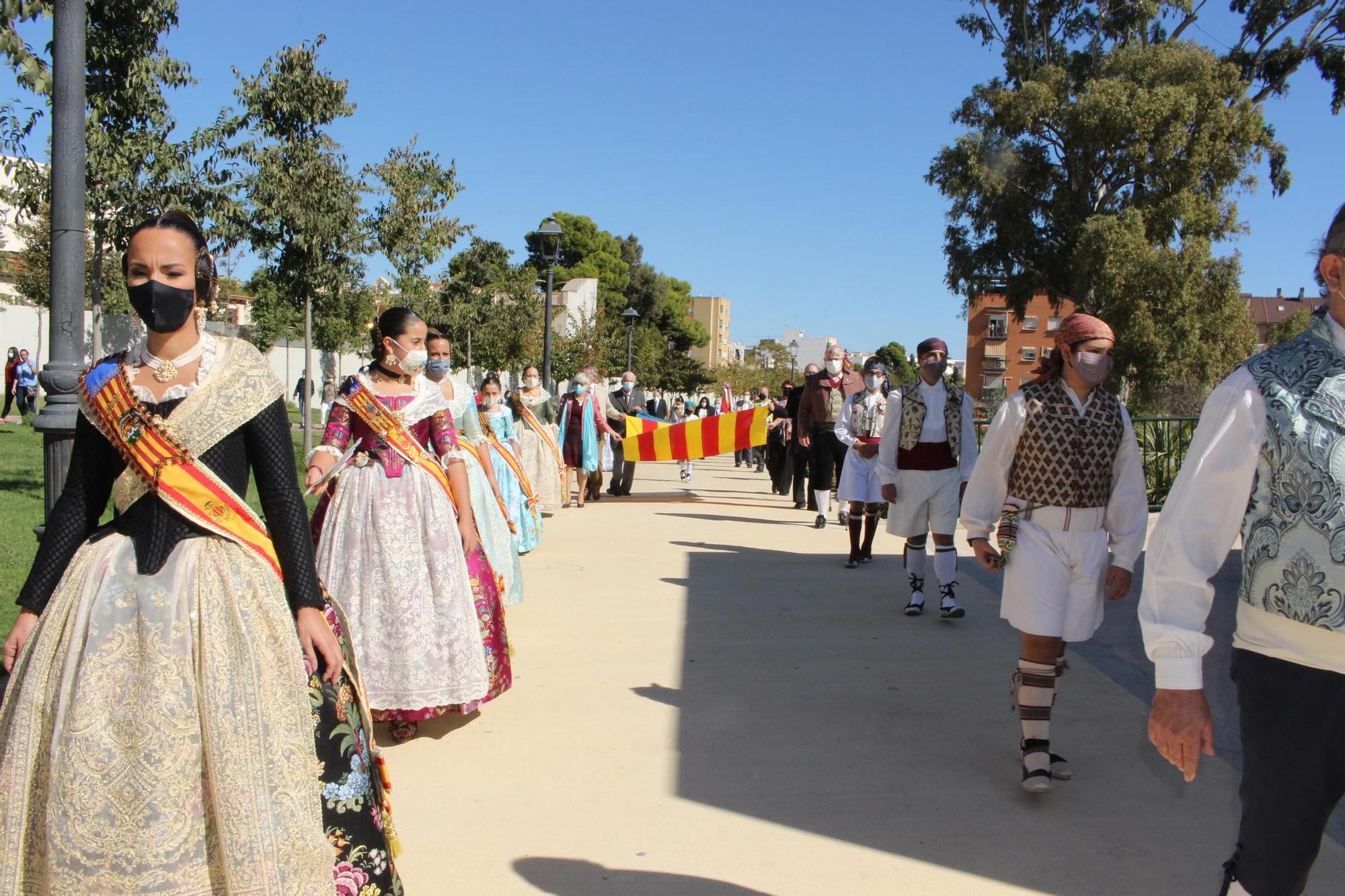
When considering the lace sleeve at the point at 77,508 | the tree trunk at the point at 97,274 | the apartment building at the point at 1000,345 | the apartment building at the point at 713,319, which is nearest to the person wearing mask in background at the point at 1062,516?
the lace sleeve at the point at 77,508

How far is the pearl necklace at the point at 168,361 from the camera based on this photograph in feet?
8.75

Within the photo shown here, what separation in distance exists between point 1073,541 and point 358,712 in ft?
9.45

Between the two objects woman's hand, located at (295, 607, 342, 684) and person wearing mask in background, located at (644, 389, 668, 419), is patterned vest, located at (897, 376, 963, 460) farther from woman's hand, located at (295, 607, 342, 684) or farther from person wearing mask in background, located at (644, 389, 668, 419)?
person wearing mask in background, located at (644, 389, 668, 419)

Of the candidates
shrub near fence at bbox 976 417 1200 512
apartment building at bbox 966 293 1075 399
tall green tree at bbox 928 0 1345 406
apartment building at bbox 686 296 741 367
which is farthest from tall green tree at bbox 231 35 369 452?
apartment building at bbox 686 296 741 367

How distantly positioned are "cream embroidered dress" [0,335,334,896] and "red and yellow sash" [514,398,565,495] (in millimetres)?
10178

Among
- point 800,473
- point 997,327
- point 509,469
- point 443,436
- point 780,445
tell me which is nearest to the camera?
point 443,436

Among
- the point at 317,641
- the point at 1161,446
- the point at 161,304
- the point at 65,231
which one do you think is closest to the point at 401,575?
the point at 317,641

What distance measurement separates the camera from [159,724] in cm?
236


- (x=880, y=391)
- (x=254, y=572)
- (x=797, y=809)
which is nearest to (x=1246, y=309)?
(x=880, y=391)

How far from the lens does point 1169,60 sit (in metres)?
28.5

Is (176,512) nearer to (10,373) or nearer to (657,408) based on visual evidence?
(10,373)

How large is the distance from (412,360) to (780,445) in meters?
12.9

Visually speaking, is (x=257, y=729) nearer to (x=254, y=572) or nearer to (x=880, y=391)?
(x=254, y=572)

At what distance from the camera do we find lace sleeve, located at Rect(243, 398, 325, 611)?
8.79 ft
